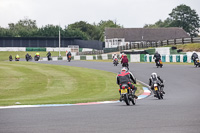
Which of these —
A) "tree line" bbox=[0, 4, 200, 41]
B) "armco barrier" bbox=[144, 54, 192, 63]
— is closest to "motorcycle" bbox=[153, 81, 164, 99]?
"armco barrier" bbox=[144, 54, 192, 63]

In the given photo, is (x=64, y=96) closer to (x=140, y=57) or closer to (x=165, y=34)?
(x=140, y=57)

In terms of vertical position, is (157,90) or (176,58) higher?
(176,58)

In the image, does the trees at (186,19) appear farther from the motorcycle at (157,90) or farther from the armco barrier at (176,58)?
the motorcycle at (157,90)

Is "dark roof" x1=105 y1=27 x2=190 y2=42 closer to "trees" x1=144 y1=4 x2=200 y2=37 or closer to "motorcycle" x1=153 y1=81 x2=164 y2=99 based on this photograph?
"trees" x1=144 y1=4 x2=200 y2=37

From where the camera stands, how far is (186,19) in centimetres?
14100

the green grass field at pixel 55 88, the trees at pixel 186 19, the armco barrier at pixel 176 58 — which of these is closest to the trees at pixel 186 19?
the trees at pixel 186 19

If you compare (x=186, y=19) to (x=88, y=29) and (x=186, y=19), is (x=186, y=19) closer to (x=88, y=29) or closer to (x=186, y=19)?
(x=186, y=19)

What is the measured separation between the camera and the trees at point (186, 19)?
139 metres

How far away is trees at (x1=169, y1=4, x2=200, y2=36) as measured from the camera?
139 metres

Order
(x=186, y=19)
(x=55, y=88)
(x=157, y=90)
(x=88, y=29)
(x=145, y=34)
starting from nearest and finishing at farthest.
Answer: (x=157, y=90)
(x=55, y=88)
(x=145, y=34)
(x=186, y=19)
(x=88, y=29)

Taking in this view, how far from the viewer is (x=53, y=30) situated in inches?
4847

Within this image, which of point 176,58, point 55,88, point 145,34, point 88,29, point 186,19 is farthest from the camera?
point 88,29

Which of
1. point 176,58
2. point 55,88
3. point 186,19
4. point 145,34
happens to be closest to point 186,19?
point 186,19

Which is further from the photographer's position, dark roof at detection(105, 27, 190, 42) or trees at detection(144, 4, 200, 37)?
trees at detection(144, 4, 200, 37)
